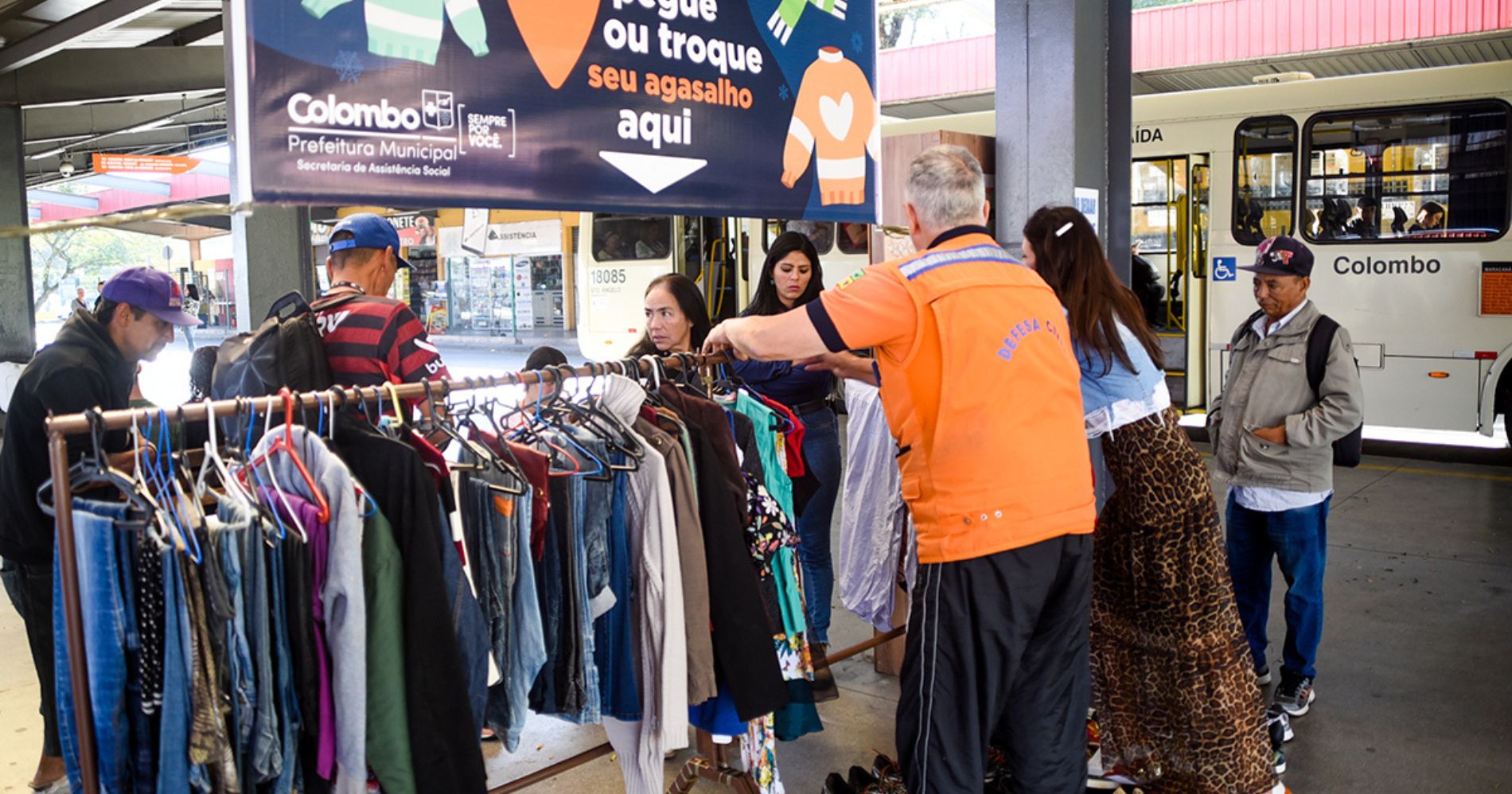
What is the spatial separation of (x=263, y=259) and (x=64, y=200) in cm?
2757

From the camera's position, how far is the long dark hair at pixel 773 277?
5.20 metres

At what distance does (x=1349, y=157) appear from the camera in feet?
33.4

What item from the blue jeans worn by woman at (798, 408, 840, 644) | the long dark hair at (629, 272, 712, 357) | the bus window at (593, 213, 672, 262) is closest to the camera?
the long dark hair at (629, 272, 712, 357)

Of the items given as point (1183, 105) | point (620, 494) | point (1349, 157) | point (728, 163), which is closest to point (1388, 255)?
point (1349, 157)

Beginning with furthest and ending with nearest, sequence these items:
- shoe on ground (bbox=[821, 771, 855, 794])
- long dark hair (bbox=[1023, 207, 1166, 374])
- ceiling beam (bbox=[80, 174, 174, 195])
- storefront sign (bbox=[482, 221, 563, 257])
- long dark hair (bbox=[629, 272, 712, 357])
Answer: ceiling beam (bbox=[80, 174, 174, 195]) → storefront sign (bbox=[482, 221, 563, 257]) → long dark hair (bbox=[629, 272, 712, 357]) → shoe on ground (bbox=[821, 771, 855, 794]) → long dark hair (bbox=[1023, 207, 1166, 374])

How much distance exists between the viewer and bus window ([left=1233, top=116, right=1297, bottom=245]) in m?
10.5

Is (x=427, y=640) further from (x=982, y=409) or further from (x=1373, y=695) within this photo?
(x=1373, y=695)

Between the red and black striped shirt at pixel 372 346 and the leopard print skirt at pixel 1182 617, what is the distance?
7.53 feet

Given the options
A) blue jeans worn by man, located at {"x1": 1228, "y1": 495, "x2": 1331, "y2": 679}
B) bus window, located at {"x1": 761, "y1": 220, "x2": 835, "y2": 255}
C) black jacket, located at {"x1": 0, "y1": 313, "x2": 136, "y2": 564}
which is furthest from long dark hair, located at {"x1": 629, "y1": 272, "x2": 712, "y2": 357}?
bus window, located at {"x1": 761, "y1": 220, "x2": 835, "y2": 255}

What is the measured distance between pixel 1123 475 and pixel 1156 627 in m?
0.49

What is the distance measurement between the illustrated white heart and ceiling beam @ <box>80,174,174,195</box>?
2778cm

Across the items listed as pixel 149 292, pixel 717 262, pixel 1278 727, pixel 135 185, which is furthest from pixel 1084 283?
pixel 135 185

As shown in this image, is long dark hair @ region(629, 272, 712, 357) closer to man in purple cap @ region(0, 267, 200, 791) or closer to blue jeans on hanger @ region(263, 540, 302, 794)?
man in purple cap @ region(0, 267, 200, 791)

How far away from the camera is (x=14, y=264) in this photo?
566 inches
